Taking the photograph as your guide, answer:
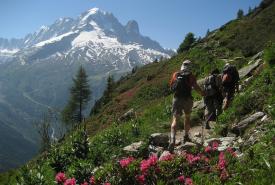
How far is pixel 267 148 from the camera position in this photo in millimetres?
9328

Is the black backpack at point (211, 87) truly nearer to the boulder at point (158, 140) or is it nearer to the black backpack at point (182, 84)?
the black backpack at point (182, 84)

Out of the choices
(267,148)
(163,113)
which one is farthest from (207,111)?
(267,148)

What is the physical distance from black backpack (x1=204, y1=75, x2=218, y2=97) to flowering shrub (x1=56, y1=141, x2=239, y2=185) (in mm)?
7517

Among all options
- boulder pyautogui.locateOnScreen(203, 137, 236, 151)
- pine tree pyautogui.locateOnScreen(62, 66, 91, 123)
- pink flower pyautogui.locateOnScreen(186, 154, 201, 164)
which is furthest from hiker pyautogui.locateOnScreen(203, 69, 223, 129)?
pine tree pyautogui.locateOnScreen(62, 66, 91, 123)

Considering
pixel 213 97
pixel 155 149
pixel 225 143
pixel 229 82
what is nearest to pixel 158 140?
pixel 155 149

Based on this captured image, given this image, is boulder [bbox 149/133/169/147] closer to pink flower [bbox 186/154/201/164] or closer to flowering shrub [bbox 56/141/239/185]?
flowering shrub [bbox 56/141/239/185]

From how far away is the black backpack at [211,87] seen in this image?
17408mm

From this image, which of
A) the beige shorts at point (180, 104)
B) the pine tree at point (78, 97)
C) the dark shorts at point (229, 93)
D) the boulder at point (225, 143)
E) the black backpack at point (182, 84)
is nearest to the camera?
the boulder at point (225, 143)

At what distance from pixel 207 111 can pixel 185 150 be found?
6.63 m

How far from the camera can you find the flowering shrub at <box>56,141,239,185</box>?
921 cm

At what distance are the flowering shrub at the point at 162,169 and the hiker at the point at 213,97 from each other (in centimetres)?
741

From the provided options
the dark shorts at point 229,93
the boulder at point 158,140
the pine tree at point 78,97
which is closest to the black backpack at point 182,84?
the boulder at point 158,140

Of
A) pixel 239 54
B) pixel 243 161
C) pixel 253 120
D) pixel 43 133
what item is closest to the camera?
pixel 243 161

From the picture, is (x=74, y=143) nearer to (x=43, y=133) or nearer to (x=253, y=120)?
(x=253, y=120)
